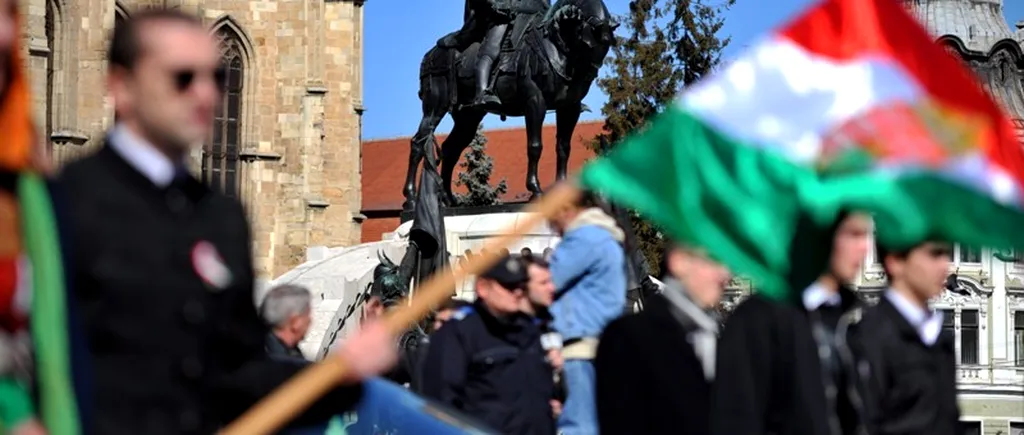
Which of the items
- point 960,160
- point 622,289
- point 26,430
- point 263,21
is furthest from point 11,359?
point 263,21

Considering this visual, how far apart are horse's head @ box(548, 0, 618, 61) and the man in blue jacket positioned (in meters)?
9.80

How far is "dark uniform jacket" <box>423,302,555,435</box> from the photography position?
10258mm

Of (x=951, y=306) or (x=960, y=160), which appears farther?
(x=951, y=306)

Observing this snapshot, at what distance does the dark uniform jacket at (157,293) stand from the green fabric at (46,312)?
0.13m

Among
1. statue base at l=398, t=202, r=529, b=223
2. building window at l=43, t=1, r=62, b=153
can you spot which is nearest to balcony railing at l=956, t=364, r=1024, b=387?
building window at l=43, t=1, r=62, b=153

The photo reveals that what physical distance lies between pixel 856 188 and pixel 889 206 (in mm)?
130

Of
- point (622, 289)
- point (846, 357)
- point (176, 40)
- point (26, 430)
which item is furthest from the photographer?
point (622, 289)

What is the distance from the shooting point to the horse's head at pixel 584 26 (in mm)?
21141

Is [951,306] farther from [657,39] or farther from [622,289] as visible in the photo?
[622,289]

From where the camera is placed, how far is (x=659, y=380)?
23.1 feet

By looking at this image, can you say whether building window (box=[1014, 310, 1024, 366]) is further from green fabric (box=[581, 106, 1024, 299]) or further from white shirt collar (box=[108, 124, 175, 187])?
white shirt collar (box=[108, 124, 175, 187])

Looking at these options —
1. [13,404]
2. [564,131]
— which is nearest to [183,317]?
[13,404]

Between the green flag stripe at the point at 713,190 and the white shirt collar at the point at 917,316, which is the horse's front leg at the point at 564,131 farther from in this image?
the green flag stripe at the point at 713,190

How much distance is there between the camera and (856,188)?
6.74 meters
